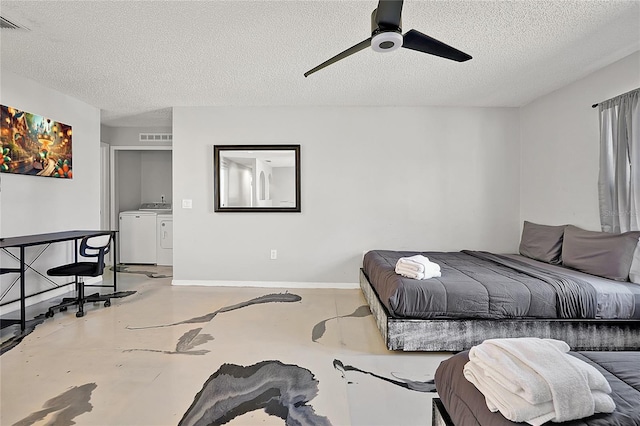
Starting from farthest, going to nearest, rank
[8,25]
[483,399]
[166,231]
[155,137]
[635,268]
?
[166,231] < [155,137] < [635,268] < [8,25] < [483,399]

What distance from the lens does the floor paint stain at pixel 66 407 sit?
1.75 m

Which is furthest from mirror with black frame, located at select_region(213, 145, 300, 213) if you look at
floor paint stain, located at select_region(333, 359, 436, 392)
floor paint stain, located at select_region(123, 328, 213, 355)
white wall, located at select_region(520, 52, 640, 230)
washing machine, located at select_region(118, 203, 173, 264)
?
white wall, located at select_region(520, 52, 640, 230)

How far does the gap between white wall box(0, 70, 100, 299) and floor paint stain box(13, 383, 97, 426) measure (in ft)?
7.29

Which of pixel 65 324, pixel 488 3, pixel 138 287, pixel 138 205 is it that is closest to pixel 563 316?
pixel 488 3

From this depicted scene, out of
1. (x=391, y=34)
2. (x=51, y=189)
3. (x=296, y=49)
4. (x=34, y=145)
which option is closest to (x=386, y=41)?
(x=391, y=34)

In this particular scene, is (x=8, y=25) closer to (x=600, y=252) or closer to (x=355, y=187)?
(x=355, y=187)

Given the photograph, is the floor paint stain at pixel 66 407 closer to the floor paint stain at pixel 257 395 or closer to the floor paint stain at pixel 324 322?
the floor paint stain at pixel 257 395

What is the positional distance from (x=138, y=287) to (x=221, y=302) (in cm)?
146

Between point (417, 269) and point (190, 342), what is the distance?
6.58ft

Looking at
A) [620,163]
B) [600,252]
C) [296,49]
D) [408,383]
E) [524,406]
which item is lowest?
[408,383]

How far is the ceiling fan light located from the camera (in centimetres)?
178

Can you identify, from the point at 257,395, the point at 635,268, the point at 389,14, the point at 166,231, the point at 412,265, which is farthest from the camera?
the point at 166,231

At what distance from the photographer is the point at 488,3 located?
218 cm

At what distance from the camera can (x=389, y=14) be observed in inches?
67.9
